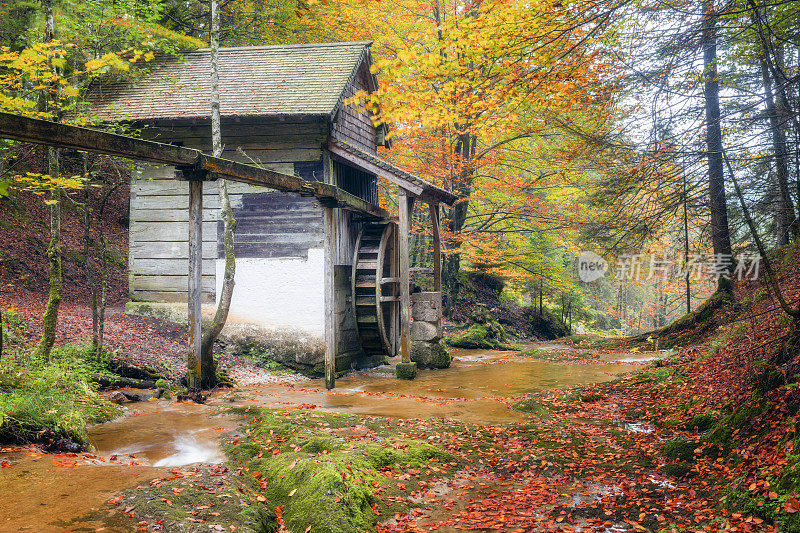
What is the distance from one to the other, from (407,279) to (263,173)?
13.7ft

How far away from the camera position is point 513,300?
89.0 ft

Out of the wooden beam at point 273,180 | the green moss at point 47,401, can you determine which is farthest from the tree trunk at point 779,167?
the green moss at point 47,401

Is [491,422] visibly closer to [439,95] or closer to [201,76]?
[439,95]

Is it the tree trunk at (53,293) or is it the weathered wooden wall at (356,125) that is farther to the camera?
the weathered wooden wall at (356,125)

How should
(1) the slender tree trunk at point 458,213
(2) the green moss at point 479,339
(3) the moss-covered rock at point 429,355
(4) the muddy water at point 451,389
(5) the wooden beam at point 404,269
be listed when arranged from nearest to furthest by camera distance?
(4) the muddy water at point 451,389, (5) the wooden beam at point 404,269, (3) the moss-covered rock at point 429,355, (2) the green moss at point 479,339, (1) the slender tree trunk at point 458,213

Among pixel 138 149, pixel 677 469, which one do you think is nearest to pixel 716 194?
pixel 677 469

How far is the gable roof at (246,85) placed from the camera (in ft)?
37.5

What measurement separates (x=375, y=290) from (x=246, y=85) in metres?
5.47

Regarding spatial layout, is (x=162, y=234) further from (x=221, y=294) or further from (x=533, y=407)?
(x=533, y=407)

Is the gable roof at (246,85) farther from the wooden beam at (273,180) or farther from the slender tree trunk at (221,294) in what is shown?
the wooden beam at (273,180)

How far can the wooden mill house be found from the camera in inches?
456

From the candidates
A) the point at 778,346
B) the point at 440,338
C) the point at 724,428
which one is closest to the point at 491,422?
the point at 724,428

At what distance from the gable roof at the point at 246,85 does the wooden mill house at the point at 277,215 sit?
0.15ft

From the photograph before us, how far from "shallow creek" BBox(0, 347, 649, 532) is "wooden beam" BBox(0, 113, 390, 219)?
2.94 m
